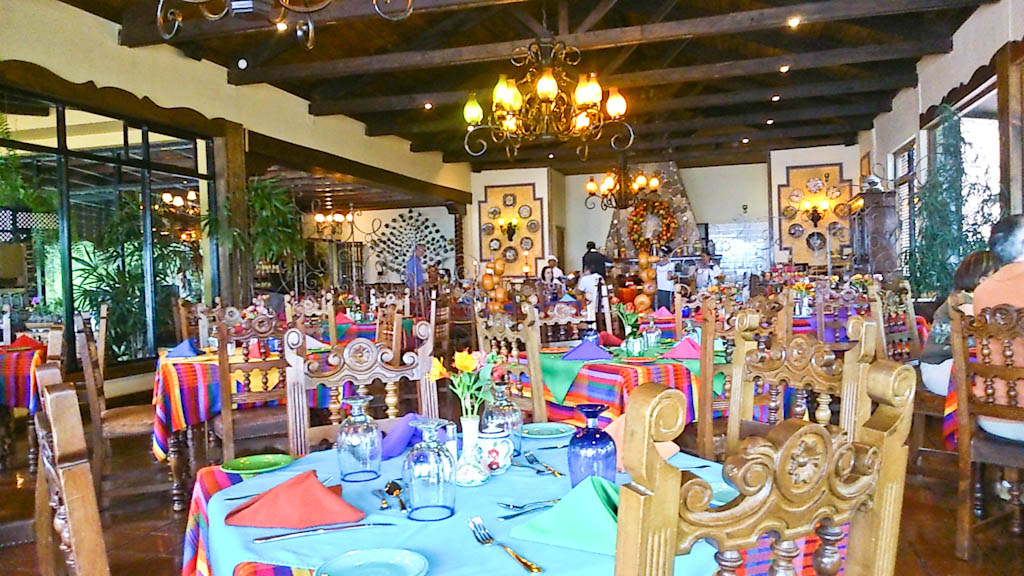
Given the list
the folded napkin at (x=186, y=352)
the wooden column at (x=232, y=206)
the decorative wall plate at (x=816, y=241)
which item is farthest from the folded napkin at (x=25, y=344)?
the decorative wall plate at (x=816, y=241)

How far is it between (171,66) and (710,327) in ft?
20.3

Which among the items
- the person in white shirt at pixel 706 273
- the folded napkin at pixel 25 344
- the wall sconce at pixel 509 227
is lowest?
the folded napkin at pixel 25 344

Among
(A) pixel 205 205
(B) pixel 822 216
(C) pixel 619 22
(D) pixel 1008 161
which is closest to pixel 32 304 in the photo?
(A) pixel 205 205

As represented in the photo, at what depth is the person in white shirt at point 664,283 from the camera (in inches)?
405

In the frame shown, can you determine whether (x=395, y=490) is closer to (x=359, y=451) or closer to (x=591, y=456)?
(x=359, y=451)

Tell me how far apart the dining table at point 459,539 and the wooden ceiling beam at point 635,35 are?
5.76 meters

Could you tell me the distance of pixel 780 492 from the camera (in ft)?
2.54

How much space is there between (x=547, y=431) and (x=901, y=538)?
6.05ft

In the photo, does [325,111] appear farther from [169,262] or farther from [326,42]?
[169,262]

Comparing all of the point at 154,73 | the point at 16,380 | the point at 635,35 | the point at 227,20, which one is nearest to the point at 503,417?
the point at 16,380

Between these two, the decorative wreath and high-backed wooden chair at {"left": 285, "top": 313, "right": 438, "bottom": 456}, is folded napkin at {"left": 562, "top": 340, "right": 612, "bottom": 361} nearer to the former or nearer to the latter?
high-backed wooden chair at {"left": 285, "top": 313, "right": 438, "bottom": 456}

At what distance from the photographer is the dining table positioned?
1.13 m

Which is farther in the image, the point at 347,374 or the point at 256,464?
the point at 347,374

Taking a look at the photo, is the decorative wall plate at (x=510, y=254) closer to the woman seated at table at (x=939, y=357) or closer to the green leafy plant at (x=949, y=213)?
the green leafy plant at (x=949, y=213)
